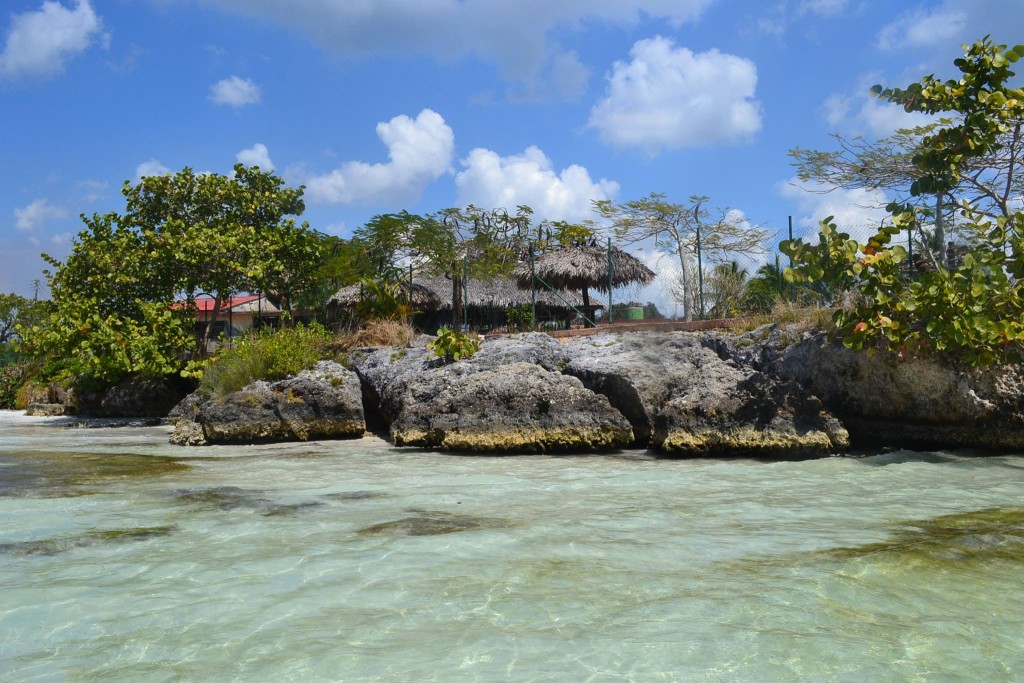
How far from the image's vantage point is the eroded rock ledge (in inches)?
378

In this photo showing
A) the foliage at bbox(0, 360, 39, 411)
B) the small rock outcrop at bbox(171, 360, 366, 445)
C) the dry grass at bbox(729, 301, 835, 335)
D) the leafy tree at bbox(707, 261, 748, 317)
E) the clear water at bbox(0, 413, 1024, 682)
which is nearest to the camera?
the clear water at bbox(0, 413, 1024, 682)

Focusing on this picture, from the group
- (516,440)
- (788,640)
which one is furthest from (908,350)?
(788,640)

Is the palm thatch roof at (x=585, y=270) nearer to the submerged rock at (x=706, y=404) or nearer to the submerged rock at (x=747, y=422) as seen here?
the submerged rock at (x=706, y=404)

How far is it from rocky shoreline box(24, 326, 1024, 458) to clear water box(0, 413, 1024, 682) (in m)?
1.86

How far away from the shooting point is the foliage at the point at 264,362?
527 inches

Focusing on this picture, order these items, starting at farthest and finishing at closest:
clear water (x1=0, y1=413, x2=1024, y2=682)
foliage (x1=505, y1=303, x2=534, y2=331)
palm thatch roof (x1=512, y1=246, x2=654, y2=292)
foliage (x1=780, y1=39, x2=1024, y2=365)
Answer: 1. palm thatch roof (x1=512, y1=246, x2=654, y2=292)
2. foliage (x1=505, y1=303, x2=534, y2=331)
3. foliage (x1=780, y1=39, x2=1024, y2=365)
4. clear water (x1=0, y1=413, x2=1024, y2=682)

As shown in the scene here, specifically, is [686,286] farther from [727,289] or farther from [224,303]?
[224,303]

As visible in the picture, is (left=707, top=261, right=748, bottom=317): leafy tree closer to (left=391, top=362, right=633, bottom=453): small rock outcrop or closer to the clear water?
(left=391, top=362, right=633, bottom=453): small rock outcrop

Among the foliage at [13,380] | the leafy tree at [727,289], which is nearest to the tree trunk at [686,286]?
the leafy tree at [727,289]

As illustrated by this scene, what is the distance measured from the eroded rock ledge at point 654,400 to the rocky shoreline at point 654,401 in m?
0.02

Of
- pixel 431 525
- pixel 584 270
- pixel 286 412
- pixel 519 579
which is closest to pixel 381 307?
pixel 286 412

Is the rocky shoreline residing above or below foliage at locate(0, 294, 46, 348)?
below

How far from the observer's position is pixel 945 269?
31.8 feet

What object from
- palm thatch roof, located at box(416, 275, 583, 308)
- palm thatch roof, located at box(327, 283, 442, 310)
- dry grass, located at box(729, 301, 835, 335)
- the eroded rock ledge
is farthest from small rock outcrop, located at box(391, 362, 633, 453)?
palm thatch roof, located at box(416, 275, 583, 308)
